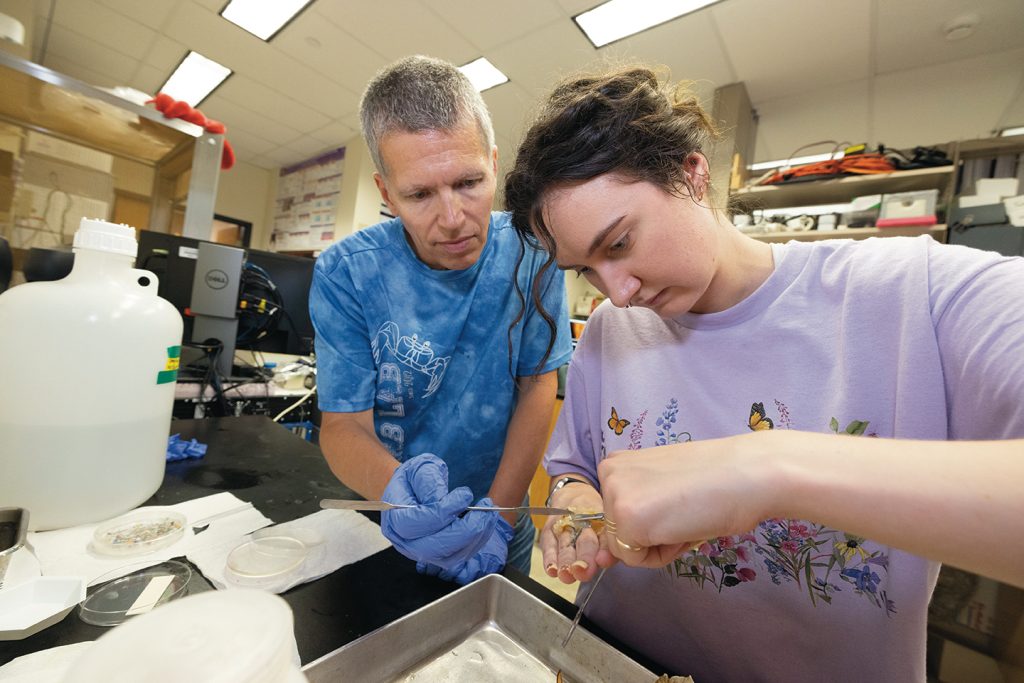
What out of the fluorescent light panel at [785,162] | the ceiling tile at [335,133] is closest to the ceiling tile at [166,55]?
the ceiling tile at [335,133]

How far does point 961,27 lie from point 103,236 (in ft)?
13.7

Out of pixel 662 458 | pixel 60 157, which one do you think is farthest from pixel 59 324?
pixel 60 157

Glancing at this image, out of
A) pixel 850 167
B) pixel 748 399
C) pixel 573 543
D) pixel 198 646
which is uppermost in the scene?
pixel 850 167

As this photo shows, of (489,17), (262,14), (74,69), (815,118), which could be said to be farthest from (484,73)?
(74,69)

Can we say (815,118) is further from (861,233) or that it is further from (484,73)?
(484,73)

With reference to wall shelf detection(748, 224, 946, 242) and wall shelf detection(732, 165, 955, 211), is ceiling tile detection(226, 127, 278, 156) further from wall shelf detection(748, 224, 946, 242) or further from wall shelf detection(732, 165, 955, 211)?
wall shelf detection(748, 224, 946, 242)

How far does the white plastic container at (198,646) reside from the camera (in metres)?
0.27

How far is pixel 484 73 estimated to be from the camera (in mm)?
3609

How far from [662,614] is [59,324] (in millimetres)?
1165

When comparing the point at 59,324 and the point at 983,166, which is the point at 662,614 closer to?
the point at 59,324

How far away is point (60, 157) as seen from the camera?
2266mm

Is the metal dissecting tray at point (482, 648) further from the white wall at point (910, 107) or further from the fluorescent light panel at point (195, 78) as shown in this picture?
the fluorescent light panel at point (195, 78)

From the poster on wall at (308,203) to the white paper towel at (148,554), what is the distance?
17.7ft

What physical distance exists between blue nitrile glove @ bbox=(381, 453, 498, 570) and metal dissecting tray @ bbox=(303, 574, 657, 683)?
65 mm
